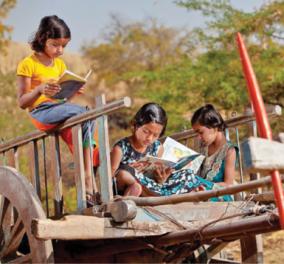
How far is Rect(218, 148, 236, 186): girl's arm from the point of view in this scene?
6309 millimetres

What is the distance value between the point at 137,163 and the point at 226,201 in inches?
28.5

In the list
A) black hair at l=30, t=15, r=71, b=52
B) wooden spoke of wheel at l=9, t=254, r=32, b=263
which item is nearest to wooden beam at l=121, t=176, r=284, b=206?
wooden spoke of wheel at l=9, t=254, r=32, b=263

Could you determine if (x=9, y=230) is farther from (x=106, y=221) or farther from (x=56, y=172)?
(x=106, y=221)

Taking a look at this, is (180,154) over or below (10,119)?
below

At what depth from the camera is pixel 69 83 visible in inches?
233

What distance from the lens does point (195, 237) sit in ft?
18.5

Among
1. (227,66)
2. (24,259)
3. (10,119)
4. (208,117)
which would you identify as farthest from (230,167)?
(10,119)

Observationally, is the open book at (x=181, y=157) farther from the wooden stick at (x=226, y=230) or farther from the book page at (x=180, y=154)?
the wooden stick at (x=226, y=230)

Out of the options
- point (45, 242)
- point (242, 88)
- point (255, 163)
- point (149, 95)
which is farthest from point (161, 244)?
point (149, 95)

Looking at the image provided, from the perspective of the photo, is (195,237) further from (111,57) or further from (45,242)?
(111,57)

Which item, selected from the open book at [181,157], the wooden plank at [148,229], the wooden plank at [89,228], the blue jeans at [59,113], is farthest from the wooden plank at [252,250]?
the blue jeans at [59,113]

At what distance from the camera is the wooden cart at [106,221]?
5434 millimetres

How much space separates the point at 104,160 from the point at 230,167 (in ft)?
3.67

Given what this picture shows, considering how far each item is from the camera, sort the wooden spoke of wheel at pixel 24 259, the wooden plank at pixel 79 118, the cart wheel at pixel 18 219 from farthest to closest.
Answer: the wooden spoke of wheel at pixel 24 259 < the cart wheel at pixel 18 219 < the wooden plank at pixel 79 118
